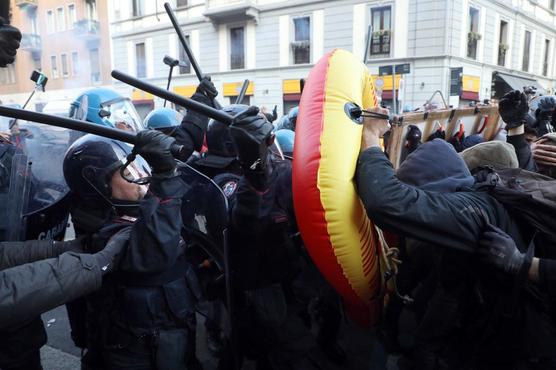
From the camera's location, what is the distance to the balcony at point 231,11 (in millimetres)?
15992

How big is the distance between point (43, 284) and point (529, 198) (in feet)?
5.06

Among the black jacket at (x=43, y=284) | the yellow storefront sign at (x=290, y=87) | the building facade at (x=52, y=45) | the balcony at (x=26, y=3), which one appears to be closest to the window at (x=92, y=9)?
the building facade at (x=52, y=45)

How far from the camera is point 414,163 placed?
1639 mm

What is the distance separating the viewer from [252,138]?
164 centimetres

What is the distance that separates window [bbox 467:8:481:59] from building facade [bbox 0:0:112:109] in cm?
1297

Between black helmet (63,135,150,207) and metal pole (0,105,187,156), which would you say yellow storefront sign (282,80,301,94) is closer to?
black helmet (63,135,150,207)

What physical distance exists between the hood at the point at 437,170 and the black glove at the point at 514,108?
131 centimetres

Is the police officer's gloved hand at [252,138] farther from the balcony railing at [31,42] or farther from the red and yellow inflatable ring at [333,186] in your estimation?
A: the balcony railing at [31,42]

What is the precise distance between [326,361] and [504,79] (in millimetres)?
16193

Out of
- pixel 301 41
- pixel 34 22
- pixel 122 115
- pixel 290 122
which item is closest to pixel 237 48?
pixel 301 41

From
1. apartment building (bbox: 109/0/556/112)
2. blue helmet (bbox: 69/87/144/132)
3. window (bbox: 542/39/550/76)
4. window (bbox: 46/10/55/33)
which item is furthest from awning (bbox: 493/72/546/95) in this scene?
window (bbox: 46/10/55/33)

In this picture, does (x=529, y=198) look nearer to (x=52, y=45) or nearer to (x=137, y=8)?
(x=52, y=45)

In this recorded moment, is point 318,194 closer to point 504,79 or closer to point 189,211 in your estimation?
point 189,211

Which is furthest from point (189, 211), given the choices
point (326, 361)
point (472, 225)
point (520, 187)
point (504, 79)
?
point (504, 79)
